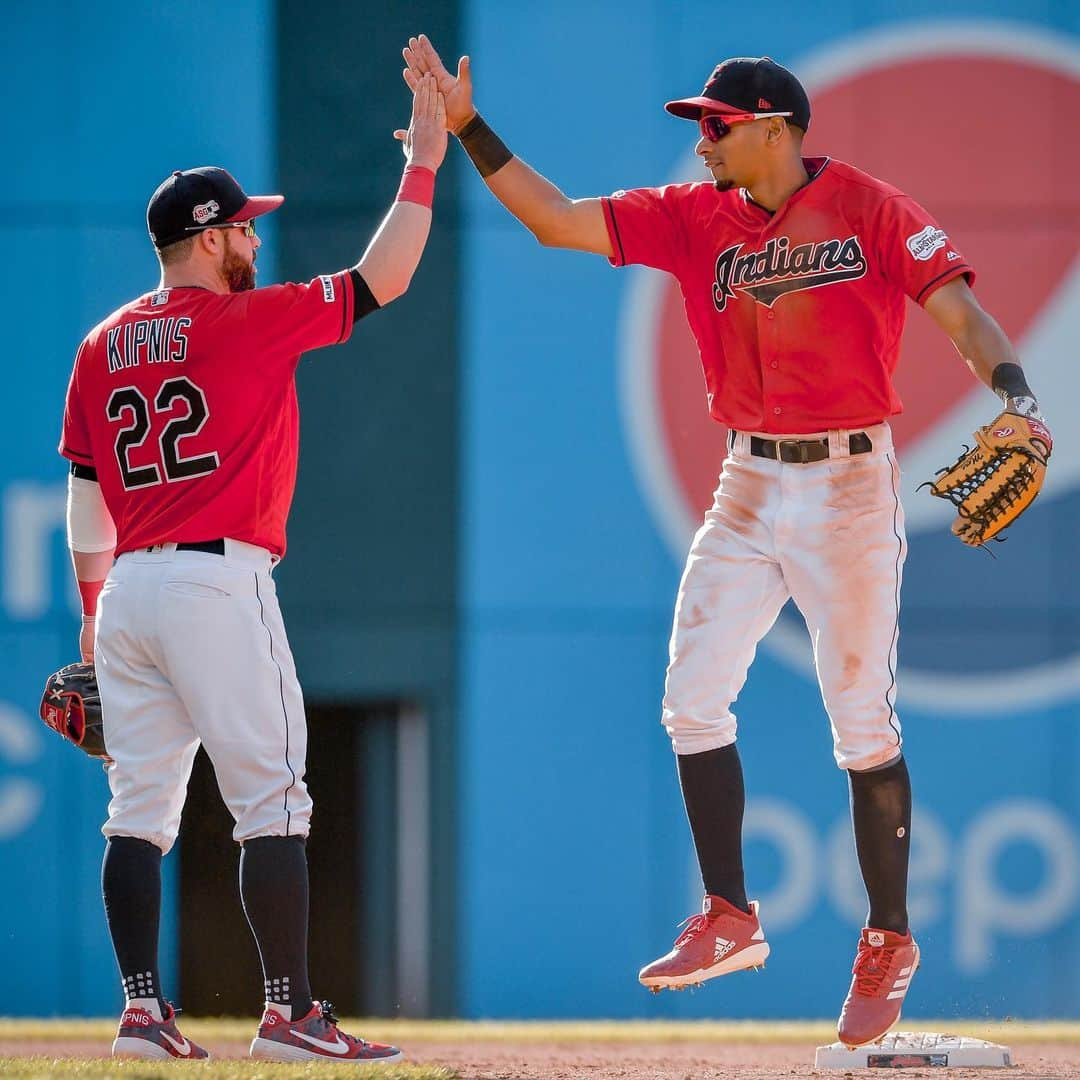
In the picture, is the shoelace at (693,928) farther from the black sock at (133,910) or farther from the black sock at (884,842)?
the black sock at (133,910)

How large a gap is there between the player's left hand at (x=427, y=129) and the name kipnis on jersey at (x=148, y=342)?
81 cm

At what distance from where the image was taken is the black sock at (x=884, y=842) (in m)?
4.43

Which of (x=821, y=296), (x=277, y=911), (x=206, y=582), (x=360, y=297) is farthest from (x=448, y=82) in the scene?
(x=277, y=911)

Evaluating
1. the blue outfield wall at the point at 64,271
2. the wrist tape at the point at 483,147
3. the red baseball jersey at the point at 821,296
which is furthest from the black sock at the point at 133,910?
the blue outfield wall at the point at 64,271

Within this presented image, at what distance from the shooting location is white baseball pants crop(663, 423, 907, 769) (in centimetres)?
434

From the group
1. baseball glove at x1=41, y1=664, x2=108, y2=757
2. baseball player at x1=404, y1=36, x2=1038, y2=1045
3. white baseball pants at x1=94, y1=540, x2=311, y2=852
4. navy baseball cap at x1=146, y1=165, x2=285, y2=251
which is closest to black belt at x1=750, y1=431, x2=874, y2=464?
baseball player at x1=404, y1=36, x2=1038, y2=1045

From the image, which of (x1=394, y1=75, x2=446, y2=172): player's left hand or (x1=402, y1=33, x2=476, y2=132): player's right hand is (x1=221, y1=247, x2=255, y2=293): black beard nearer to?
(x1=394, y1=75, x2=446, y2=172): player's left hand

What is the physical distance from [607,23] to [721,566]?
4388mm

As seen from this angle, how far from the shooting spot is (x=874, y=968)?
14.3 feet

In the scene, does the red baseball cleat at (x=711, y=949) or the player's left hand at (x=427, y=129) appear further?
the player's left hand at (x=427, y=129)

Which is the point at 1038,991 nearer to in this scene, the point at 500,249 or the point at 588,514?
the point at 588,514

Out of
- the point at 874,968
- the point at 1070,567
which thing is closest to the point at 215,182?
the point at 874,968

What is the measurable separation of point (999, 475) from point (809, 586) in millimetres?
583

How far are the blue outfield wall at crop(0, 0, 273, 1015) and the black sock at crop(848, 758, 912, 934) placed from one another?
14.6 feet
